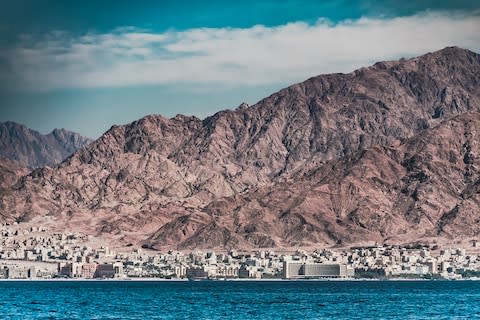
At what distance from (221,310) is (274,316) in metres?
20.9

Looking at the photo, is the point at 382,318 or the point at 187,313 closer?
the point at 382,318

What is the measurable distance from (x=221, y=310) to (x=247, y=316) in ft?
61.2

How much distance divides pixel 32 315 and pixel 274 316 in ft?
129

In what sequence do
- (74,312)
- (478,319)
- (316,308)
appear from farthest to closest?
(316,308) → (74,312) → (478,319)

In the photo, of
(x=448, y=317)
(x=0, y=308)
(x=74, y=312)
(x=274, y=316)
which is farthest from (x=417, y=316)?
(x=0, y=308)

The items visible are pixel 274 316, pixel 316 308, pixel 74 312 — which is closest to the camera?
pixel 274 316

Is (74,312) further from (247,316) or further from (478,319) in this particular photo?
(478,319)

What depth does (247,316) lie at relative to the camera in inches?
6826

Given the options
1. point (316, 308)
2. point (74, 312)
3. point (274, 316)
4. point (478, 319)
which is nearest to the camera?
point (478, 319)

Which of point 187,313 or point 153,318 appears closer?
point 153,318

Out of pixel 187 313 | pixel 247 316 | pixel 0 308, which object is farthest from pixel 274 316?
pixel 0 308

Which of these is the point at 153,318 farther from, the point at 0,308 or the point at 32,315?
the point at 0,308

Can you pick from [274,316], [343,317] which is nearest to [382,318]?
[343,317]

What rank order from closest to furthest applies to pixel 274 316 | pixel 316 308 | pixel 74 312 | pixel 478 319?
pixel 478 319
pixel 274 316
pixel 74 312
pixel 316 308
